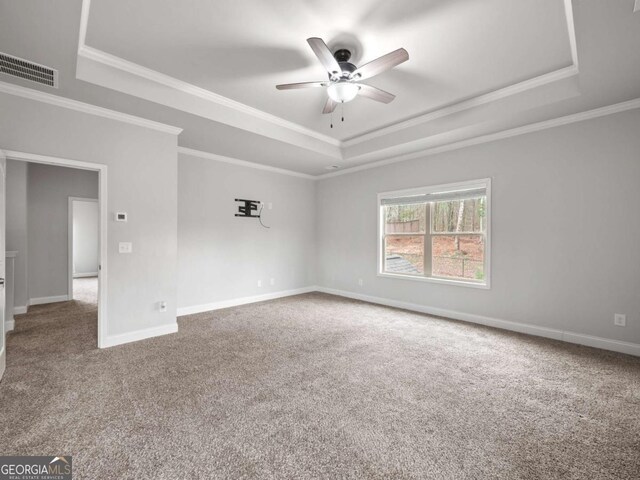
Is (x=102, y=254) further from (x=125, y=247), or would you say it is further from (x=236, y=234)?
(x=236, y=234)

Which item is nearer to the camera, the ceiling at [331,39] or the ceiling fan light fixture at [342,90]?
the ceiling at [331,39]

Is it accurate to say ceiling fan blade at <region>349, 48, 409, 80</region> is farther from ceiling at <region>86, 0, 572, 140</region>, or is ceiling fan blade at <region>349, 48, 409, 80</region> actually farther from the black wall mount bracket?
the black wall mount bracket

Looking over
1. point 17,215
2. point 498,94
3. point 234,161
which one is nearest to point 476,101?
point 498,94

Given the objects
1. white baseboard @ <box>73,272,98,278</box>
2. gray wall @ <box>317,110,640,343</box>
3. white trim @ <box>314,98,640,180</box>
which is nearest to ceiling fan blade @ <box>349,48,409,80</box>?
white trim @ <box>314,98,640,180</box>

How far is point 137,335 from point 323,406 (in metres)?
2.64

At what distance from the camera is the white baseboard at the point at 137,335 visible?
335cm

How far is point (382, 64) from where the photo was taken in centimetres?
234

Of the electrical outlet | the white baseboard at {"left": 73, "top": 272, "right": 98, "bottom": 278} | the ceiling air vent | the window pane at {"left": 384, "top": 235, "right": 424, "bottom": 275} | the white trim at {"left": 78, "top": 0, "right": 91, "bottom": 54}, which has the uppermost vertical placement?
the white trim at {"left": 78, "top": 0, "right": 91, "bottom": 54}

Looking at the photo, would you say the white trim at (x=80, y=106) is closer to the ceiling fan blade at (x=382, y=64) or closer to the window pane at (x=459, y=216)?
the ceiling fan blade at (x=382, y=64)

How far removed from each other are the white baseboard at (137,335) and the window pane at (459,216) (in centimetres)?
424

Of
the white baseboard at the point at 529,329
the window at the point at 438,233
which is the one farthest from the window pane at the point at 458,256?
the white baseboard at the point at 529,329

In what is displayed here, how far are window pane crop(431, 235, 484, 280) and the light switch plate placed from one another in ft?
14.4

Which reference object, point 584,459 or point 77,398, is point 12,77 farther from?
point 584,459

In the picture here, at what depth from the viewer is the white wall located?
29.0 feet
